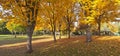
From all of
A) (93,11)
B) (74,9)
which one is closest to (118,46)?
(93,11)

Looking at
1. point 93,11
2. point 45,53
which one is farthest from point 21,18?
point 93,11

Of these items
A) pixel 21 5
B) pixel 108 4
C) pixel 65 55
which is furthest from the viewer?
pixel 108 4

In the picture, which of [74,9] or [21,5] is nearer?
[21,5]

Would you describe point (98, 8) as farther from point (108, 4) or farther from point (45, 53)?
point (45, 53)

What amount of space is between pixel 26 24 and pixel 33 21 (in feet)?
2.22

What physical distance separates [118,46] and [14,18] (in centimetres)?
801

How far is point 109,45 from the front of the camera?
1747 centimetres

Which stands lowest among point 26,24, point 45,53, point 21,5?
point 45,53

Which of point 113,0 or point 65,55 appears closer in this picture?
point 65,55

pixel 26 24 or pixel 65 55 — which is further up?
pixel 26 24

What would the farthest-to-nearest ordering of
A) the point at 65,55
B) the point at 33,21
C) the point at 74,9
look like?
1. the point at 74,9
2. the point at 33,21
3. the point at 65,55

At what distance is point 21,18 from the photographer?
17234 millimetres

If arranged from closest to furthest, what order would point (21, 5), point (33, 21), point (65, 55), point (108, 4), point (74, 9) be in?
1. point (65, 55)
2. point (21, 5)
3. point (33, 21)
4. point (108, 4)
5. point (74, 9)

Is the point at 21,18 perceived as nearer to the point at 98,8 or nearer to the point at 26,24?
the point at 26,24
